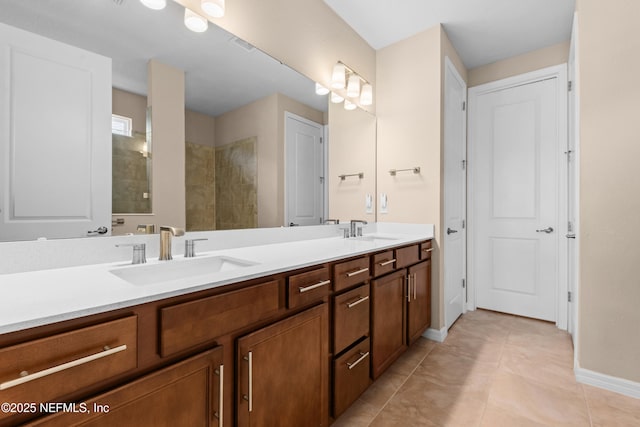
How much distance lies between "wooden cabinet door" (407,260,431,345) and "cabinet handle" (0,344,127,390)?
1739mm

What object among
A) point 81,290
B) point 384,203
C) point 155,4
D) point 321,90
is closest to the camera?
point 81,290

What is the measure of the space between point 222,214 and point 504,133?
111 inches

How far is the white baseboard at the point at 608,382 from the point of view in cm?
168

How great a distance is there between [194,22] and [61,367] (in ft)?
4.72

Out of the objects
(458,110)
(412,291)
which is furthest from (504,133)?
(412,291)

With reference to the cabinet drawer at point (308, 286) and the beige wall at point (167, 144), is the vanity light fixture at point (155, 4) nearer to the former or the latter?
the beige wall at point (167, 144)

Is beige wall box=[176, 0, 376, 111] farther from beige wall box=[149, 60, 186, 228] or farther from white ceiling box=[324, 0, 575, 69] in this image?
Answer: beige wall box=[149, 60, 186, 228]

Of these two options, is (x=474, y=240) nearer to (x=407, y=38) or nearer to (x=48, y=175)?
(x=407, y=38)

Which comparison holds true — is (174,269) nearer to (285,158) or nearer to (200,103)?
(200,103)

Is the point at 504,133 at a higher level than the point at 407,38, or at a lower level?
lower

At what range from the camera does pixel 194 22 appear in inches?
54.7

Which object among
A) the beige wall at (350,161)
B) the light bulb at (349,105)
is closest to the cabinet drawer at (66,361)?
the beige wall at (350,161)

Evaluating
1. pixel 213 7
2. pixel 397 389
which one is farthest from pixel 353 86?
pixel 397 389

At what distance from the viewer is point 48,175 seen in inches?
39.6
